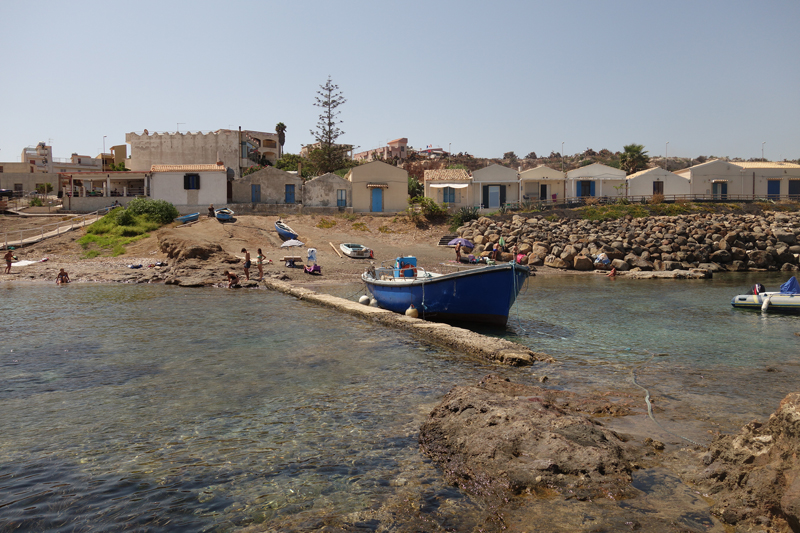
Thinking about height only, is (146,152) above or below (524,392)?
above

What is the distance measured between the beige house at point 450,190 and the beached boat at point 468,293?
29.5 m

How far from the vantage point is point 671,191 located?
4894 cm

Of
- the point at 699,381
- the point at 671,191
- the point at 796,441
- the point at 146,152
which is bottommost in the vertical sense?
the point at 699,381

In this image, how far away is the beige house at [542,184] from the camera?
152 ft

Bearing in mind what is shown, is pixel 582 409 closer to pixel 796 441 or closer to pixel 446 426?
pixel 446 426

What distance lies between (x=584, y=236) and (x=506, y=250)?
19.5 ft

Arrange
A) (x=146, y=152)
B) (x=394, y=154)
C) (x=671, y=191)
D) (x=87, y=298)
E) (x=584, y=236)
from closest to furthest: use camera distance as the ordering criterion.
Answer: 1. (x=87, y=298)
2. (x=584, y=236)
3. (x=671, y=191)
4. (x=146, y=152)
5. (x=394, y=154)

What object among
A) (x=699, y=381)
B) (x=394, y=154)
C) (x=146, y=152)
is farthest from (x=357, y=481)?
(x=394, y=154)

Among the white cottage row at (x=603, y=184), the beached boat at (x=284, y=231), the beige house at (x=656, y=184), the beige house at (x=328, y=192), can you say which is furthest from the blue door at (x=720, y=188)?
the beached boat at (x=284, y=231)

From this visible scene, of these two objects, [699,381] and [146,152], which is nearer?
[699,381]

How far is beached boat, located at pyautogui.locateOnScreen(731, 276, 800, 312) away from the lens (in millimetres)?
18141

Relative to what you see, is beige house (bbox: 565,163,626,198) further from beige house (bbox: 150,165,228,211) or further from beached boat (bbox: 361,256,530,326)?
beached boat (bbox: 361,256,530,326)

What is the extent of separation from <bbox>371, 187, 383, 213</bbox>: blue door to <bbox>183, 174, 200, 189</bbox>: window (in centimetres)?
1316

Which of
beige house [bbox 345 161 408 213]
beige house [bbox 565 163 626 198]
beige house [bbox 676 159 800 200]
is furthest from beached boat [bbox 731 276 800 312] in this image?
beige house [bbox 676 159 800 200]
